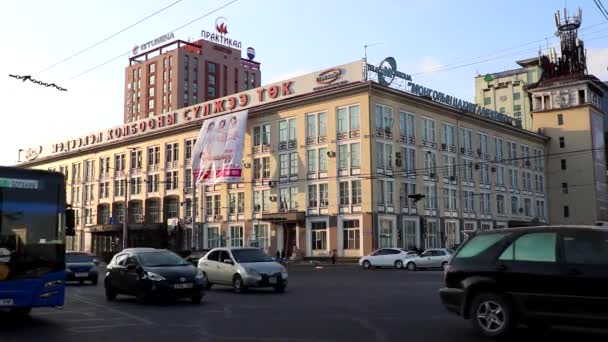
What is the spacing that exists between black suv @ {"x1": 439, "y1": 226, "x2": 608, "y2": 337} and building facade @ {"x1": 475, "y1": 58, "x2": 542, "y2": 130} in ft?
389

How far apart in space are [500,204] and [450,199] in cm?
1186

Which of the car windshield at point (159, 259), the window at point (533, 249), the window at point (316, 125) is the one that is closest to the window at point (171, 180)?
the window at point (316, 125)

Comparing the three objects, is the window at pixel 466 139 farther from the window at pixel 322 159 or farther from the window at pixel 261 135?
the window at pixel 261 135

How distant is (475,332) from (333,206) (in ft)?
144

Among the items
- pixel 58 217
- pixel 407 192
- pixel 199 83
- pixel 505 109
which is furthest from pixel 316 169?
pixel 505 109

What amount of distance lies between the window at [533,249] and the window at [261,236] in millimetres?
50300

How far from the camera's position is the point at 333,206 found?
5375cm

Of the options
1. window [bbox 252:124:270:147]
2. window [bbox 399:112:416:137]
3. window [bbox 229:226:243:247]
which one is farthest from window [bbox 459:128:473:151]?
window [bbox 229:226:243:247]

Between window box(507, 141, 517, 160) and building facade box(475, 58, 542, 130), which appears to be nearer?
window box(507, 141, 517, 160)

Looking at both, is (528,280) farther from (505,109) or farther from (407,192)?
(505,109)

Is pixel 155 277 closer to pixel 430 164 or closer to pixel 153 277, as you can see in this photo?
pixel 153 277

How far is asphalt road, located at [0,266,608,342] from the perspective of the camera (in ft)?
33.0

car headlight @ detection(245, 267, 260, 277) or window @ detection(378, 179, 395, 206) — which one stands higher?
window @ detection(378, 179, 395, 206)

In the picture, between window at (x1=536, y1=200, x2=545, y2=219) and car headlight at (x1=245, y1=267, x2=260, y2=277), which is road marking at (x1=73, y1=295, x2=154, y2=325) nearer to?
car headlight at (x1=245, y1=267, x2=260, y2=277)
